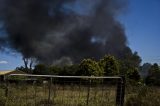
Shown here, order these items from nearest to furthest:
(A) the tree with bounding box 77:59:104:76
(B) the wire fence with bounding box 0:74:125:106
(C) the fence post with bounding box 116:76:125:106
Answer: (B) the wire fence with bounding box 0:74:125:106
(C) the fence post with bounding box 116:76:125:106
(A) the tree with bounding box 77:59:104:76

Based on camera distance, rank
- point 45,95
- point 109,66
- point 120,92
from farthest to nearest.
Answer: point 109,66, point 120,92, point 45,95

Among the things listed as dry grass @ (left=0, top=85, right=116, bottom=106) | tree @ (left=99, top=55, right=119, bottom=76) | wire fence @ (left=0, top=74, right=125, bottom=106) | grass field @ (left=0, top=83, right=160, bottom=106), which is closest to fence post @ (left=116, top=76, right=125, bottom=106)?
grass field @ (left=0, top=83, right=160, bottom=106)

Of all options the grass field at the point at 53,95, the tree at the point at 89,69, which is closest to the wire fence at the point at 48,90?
the grass field at the point at 53,95

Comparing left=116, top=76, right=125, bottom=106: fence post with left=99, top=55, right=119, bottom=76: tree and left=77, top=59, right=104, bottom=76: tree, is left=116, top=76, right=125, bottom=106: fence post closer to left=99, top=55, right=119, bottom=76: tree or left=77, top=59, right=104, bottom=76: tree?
left=77, top=59, right=104, bottom=76: tree

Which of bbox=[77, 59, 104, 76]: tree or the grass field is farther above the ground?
bbox=[77, 59, 104, 76]: tree

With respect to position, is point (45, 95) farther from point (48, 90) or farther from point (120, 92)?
point (120, 92)

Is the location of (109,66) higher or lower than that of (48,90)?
higher

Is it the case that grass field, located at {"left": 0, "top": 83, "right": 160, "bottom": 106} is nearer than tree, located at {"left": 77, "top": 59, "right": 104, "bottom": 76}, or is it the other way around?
grass field, located at {"left": 0, "top": 83, "right": 160, "bottom": 106}

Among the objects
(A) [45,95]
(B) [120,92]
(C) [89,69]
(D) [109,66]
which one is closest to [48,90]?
(A) [45,95]

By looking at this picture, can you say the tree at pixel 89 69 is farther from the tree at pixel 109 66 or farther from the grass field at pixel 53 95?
the grass field at pixel 53 95

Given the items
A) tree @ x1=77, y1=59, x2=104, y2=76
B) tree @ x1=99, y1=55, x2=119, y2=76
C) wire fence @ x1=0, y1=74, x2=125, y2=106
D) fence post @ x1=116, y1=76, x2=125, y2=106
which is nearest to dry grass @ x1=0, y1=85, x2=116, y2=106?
wire fence @ x1=0, y1=74, x2=125, y2=106

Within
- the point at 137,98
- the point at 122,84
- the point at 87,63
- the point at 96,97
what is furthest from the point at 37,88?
the point at 87,63

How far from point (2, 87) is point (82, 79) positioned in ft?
7.19

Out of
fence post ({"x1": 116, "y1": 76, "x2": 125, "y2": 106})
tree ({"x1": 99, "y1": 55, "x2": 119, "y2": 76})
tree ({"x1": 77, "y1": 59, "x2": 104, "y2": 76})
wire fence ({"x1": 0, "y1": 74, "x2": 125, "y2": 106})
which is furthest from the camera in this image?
tree ({"x1": 99, "y1": 55, "x2": 119, "y2": 76})
